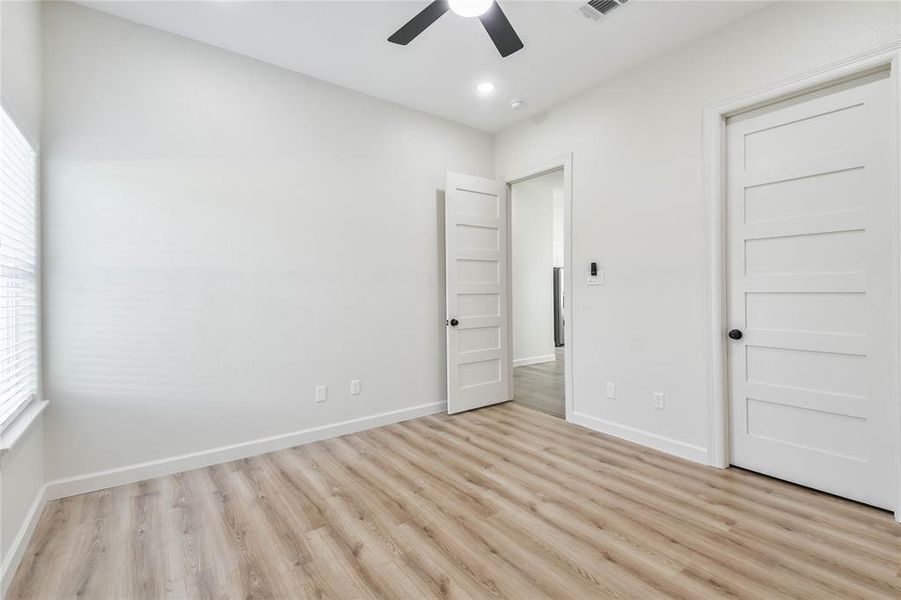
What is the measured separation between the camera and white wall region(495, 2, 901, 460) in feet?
8.48

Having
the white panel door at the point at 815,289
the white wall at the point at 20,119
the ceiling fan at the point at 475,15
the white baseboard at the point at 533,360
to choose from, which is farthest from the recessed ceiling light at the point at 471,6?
the white baseboard at the point at 533,360

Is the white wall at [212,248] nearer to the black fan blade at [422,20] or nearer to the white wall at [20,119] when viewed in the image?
the white wall at [20,119]

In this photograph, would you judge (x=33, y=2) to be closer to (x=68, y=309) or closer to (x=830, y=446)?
(x=68, y=309)

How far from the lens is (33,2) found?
2.31 meters

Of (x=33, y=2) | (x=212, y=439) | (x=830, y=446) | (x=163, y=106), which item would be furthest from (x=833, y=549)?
(x=33, y=2)

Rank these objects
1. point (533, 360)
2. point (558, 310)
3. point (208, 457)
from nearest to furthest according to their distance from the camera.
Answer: point (208, 457), point (533, 360), point (558, 310)

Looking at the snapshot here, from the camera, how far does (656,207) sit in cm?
319

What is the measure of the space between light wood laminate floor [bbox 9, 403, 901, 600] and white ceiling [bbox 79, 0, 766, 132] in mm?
2976

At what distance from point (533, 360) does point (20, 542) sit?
Answer: 606 centimetres

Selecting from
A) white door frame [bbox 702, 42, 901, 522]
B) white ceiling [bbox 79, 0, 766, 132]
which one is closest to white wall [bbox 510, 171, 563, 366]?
white ceiling [bbox 79, 0, 766, 132]

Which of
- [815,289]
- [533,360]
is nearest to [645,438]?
[815,289]

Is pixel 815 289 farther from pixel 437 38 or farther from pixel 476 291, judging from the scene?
pixel 437 38

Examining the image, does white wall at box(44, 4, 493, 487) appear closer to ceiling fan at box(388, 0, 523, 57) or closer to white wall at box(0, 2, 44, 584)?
white wall at box(0, 2, 44, 584)

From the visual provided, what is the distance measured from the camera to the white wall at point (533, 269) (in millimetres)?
6777
